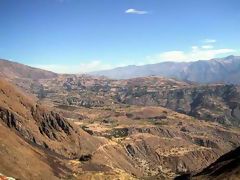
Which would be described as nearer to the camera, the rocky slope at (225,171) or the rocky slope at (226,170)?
the rocky slope at (225,171)

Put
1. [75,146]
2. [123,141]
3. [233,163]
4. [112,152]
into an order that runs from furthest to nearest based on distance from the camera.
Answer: [123,141], [112,152], [75,146], [233,163]

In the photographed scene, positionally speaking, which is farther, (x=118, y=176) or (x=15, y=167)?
(x=118, y=176)

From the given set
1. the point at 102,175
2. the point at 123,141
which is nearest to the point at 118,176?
the point at 102,175

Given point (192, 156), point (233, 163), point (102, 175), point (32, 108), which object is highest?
point (32, 108)

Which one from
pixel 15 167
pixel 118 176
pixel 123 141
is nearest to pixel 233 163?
pixel 118 176

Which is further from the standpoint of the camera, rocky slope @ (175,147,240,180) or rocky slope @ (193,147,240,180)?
rocky slope @ (193,147,240,180)

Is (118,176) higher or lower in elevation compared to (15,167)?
lower

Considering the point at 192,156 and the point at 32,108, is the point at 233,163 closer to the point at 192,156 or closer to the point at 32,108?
the point at 32,108

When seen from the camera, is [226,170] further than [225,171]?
Yes

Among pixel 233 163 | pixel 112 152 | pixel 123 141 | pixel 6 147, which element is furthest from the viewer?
pixel 123 141
